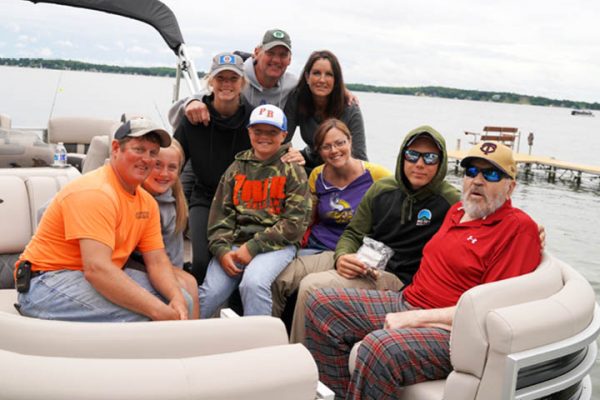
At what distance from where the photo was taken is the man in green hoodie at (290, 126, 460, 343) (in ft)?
10.6

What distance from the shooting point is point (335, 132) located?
364 centimetres

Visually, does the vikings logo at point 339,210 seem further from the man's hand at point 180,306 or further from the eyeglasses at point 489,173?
the man's hand at point 180,306

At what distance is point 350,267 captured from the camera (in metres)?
3.28

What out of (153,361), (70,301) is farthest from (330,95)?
(153,361)

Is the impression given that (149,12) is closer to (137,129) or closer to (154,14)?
(154,14)

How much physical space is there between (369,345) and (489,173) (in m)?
0.94

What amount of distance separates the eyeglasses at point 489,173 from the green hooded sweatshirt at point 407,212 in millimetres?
345

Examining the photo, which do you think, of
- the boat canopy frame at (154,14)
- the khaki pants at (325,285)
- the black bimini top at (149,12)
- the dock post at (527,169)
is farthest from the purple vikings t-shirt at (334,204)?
the dock post at (527,169)

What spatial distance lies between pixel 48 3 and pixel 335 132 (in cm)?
372

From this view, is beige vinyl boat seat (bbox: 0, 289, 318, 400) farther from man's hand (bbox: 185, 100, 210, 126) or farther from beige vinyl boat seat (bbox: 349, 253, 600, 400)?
man's hand (bbox: 185, 100, 210, 126)

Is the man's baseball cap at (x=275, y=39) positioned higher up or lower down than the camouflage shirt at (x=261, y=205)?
higher up

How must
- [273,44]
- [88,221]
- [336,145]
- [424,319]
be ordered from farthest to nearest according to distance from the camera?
[273,44] → [336,145] → [424,319] → [88,221]

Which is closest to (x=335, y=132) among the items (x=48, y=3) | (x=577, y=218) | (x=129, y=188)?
(x=129, y=188)

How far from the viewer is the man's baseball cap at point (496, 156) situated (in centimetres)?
280
